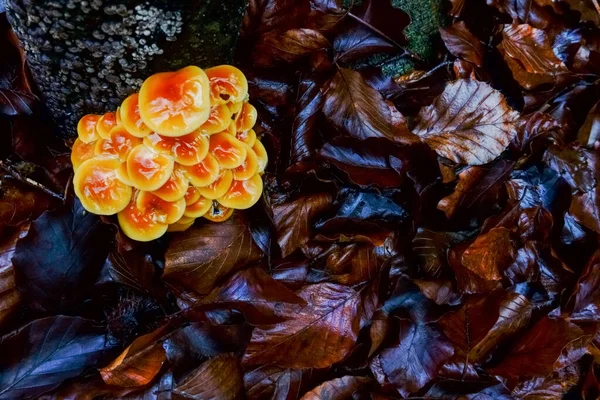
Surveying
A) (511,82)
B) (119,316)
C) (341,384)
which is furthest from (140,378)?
(511,82)

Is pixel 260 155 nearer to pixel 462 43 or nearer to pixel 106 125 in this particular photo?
pixel 106 125

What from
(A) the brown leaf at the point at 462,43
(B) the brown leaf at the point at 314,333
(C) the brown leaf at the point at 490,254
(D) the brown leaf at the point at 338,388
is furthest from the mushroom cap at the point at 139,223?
(A) the brown leaf at the point at 462,43

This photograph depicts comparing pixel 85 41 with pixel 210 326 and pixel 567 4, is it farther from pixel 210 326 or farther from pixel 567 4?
pixel 567 4

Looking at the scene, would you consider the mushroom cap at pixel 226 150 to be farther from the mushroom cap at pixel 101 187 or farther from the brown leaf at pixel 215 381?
the brown leaf at pixel 215 381

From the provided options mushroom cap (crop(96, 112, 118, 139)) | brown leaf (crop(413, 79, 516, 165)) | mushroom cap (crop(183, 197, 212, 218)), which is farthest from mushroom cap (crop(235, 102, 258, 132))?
brown leaf (crop(413, 79, 516, 165))

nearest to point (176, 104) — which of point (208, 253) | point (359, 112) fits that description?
point (208, 253)

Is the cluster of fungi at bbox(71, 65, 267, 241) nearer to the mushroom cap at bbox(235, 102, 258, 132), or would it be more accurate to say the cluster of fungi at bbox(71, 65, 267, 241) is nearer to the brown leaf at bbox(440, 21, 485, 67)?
the mushroom cap at bbox(235, 102, 258, 132)

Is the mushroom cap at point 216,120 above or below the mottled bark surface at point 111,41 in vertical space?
below
